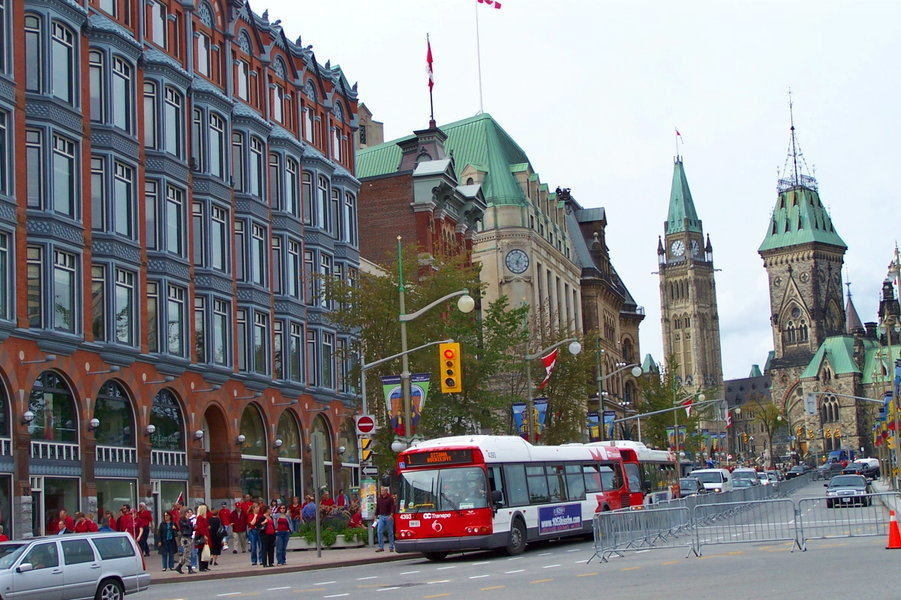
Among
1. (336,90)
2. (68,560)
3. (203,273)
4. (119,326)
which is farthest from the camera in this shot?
(336,90)

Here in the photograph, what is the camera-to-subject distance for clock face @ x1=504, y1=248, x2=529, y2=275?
89812 millimetres

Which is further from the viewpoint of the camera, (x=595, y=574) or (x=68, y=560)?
(x=595, y=574)

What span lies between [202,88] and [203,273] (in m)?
6.42

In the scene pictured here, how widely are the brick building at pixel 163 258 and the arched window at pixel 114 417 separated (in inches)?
2.9

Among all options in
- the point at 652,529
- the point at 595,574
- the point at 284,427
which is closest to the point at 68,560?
the point at 595,574

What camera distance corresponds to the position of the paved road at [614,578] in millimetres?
19781

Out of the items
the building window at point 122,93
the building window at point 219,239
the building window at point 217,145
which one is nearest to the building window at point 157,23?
the building window at point 122,93

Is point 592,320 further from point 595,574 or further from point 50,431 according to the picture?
point 595,574

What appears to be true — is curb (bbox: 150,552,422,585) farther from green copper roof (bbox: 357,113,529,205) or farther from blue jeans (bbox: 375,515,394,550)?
green copper roof (bbox: 357,113,529,205)

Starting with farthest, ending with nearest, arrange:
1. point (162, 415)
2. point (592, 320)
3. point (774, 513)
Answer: point (592, 320) < point (162, 415) < point (774, 513)

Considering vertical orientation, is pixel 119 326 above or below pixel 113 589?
above

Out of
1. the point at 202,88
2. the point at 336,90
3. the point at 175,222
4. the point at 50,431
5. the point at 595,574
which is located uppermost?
the point at 336,90

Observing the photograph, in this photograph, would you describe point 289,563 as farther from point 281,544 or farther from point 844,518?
point 844,518

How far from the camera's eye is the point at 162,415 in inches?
1725
